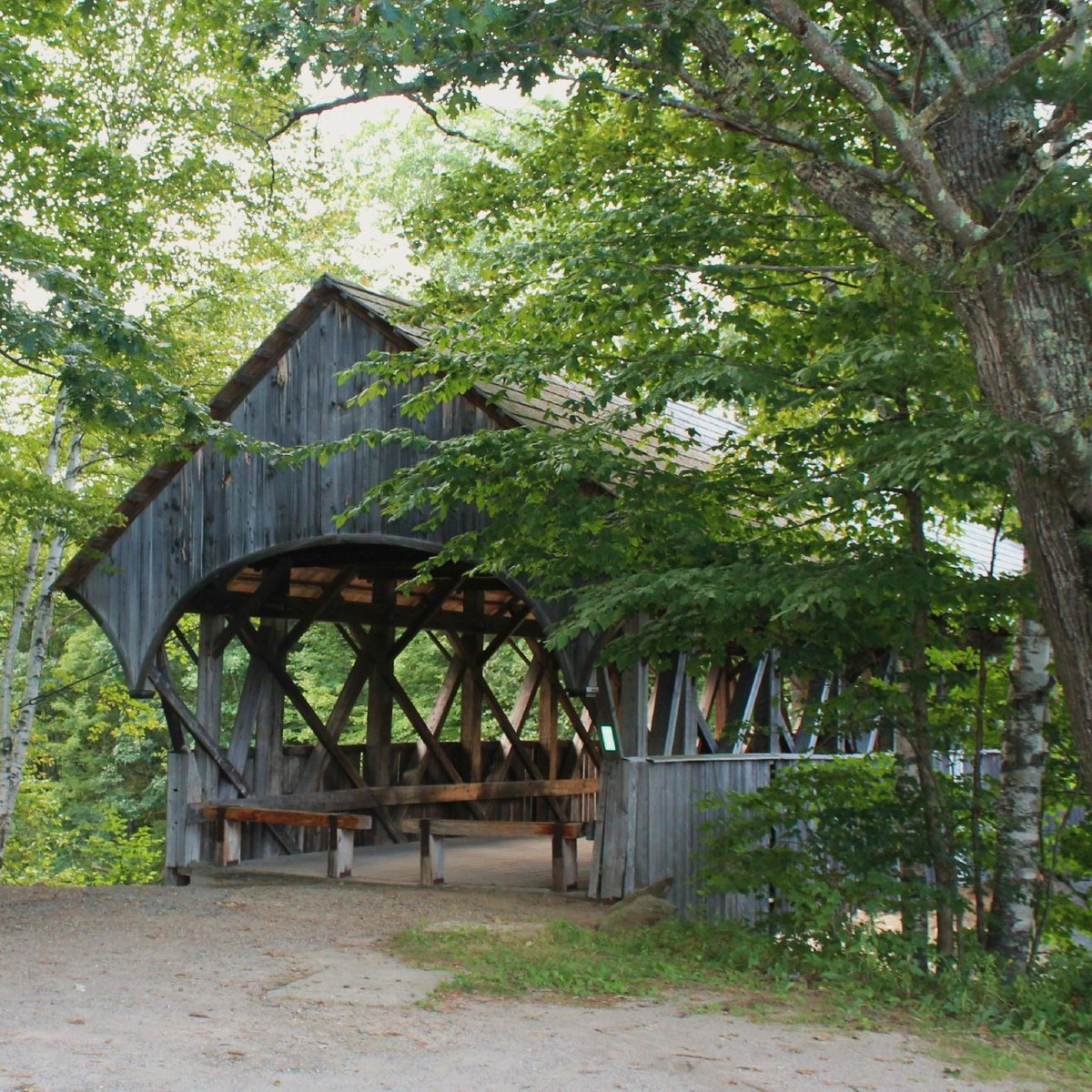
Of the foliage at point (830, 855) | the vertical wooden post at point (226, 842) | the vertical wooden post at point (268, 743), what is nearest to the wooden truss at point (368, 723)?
the vertical wooden post at point (268, 743)

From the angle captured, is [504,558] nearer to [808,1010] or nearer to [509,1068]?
[808,1010]

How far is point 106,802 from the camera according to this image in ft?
83.6

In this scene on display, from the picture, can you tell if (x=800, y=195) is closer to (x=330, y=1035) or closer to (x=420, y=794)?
(x=330, y=1035)

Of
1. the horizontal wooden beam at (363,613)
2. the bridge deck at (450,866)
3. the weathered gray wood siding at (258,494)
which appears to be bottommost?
the bridge deck at (450,866)

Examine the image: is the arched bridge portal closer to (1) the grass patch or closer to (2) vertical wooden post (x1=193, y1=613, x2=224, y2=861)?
(2) vertical wooden post (x1=193, y1=613, x2=224, y2=861)

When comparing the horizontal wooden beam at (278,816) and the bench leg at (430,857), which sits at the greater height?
the horizontal wooden beam at (278,816)

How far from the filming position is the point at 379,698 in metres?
15.1

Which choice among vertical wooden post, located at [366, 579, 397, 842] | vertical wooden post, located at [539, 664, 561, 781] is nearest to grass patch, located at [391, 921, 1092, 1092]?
vertical wooden post, located at [366, 579, 397, 842]

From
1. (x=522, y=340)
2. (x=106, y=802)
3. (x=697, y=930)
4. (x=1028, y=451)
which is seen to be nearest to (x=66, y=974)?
(x=697, y=930)

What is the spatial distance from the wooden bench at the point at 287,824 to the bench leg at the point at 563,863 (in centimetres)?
177

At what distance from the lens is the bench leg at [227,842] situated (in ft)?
41.5

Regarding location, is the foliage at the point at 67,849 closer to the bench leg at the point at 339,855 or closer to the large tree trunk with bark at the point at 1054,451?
the bench leg at the point at 339,855

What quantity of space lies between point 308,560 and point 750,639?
6.26m

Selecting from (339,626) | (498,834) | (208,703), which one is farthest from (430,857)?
(339,626)
